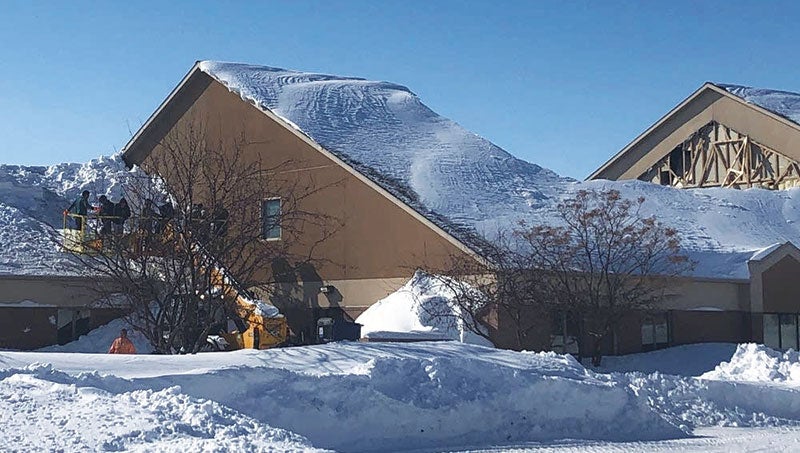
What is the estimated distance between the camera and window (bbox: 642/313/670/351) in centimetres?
2977

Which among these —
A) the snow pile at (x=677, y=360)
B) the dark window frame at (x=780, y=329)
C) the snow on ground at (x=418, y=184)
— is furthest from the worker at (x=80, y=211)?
the dark window frame at (x=780, y=329)

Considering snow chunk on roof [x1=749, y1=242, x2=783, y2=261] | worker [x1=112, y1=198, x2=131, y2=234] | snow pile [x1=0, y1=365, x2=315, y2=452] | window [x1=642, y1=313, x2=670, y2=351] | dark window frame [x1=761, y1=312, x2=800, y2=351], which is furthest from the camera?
dark window frame [x1=761, y1=312, x2=800, y2=351]

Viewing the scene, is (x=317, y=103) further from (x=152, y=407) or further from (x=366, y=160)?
(x=152, y=407)

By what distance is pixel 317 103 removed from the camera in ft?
114

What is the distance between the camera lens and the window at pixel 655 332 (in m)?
29.8

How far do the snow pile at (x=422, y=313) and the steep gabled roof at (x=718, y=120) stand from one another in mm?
20074

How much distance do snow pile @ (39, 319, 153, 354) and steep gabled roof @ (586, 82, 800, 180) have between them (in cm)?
2425

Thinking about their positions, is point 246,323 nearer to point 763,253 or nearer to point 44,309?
point 44,309

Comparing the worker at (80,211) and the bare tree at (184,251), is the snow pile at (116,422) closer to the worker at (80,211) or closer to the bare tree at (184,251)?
the bare tree at (184,251)

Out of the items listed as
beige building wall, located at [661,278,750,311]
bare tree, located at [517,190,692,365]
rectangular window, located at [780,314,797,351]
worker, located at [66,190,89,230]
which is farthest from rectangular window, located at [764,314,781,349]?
worker, located at [66,190,89,230]

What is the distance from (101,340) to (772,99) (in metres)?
28.2

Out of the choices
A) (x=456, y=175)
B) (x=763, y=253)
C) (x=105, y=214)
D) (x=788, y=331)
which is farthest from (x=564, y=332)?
(x=105, y=214)

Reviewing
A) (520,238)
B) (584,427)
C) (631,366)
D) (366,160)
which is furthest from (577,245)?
(584,427)

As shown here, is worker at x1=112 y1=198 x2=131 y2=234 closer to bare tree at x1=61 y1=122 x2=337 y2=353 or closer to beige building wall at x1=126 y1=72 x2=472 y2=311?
bare tree at x1=61 y1=122 x2=337 y2=353
